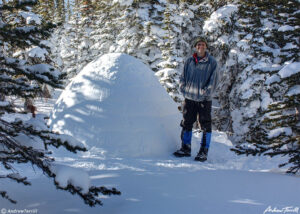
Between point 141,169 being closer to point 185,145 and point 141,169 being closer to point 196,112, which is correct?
point 185,145

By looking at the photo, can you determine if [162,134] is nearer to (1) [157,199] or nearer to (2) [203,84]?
(2) [203,84]

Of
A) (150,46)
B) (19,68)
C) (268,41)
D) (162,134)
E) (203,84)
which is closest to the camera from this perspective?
(19,68)

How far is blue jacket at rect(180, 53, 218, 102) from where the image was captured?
4.71 m

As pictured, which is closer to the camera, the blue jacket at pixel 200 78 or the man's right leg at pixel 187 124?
the blue jacket at pixel 200 78

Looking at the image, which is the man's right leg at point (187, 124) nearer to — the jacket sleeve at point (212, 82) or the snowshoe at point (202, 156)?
the snowshoe at point (202, 156)

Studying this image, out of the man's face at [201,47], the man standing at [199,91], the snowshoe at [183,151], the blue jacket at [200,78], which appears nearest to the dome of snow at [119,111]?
the snowshoe at [183,151]

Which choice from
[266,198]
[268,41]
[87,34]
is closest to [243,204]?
[266,198]

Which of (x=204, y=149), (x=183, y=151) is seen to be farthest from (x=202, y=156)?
(x=183, y=151)

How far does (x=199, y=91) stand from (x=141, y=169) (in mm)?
2024

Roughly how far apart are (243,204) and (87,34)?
26306 millimetres

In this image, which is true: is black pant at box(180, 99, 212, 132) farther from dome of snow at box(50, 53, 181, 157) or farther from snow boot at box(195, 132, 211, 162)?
dome of snow at box(50, 53, 181, 157)

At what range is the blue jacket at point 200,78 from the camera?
471 cm

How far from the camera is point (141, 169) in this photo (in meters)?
3.83

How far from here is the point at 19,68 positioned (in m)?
2.55
